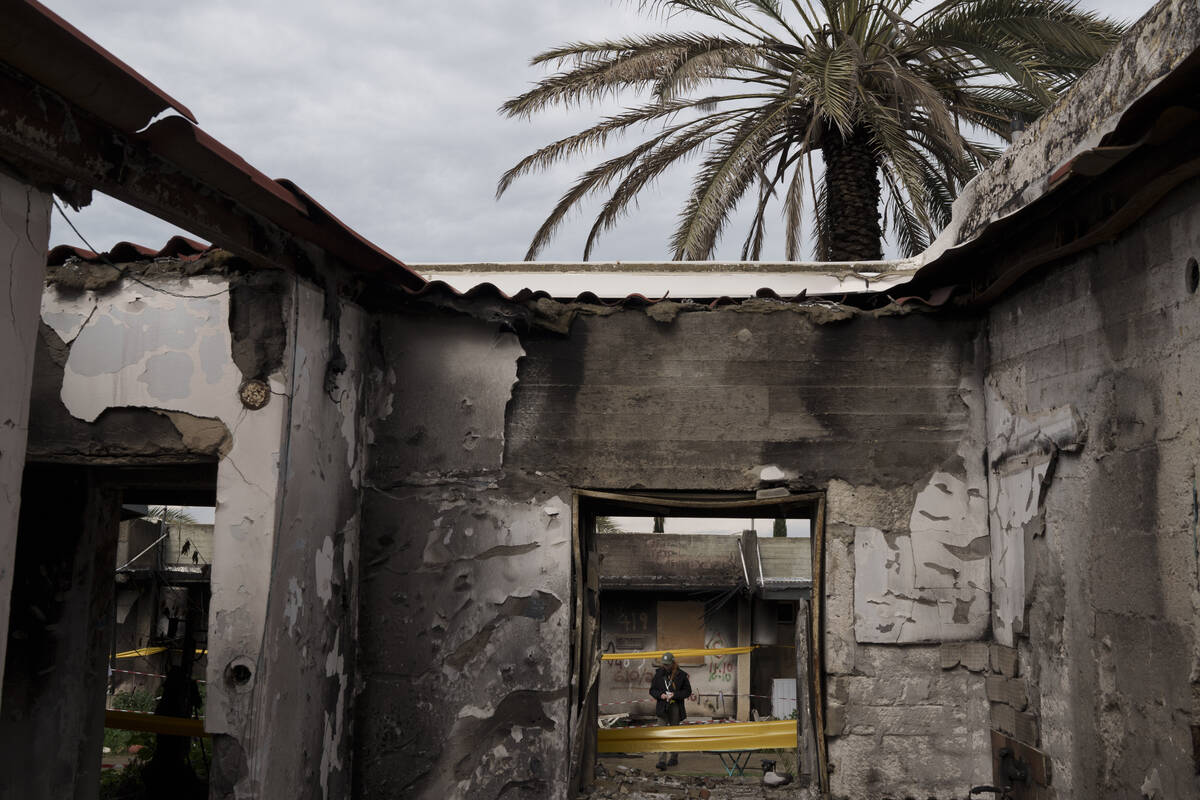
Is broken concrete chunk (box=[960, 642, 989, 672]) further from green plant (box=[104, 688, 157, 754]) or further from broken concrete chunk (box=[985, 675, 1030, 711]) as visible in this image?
green plant (box=[104, 688, 157, 754])

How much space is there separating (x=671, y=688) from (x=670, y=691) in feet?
0.13

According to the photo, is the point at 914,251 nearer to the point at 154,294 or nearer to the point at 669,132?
the point at 669,132

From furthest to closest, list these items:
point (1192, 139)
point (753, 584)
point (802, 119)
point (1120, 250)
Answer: point (753, 584) < point (802, 119) < point (1120, 250) < point (1192, 139)

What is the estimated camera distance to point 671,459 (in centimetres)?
523

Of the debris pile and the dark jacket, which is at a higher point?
the debris pile

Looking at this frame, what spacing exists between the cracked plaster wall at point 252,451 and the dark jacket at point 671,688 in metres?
7.21

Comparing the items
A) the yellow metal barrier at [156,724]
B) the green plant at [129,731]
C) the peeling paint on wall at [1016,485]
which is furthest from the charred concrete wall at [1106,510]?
the green plant at [129,731]

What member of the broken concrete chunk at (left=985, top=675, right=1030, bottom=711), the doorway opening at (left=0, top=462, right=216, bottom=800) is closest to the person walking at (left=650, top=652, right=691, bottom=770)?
the doorway opening at (left=0, top=462, right=216, bottom=800)

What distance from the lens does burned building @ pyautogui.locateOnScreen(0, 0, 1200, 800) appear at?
408cm

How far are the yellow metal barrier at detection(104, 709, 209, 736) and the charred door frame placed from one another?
2.85 meters

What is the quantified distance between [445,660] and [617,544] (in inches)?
511

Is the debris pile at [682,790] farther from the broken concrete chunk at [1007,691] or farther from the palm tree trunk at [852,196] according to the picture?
the palm tree trunk at [852,196]

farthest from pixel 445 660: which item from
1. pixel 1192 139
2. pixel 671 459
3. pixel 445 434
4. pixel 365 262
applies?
pixel 1192 139

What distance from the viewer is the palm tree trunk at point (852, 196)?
8.12 meters
